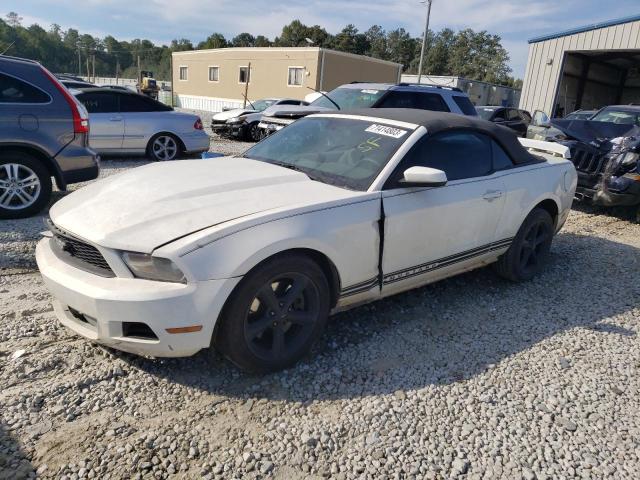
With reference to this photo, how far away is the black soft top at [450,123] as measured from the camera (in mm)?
3721

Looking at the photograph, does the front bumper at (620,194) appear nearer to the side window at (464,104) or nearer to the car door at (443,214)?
the side window at (464,104)

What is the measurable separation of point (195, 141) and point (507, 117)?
8.44 meters

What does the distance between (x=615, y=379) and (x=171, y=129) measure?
8.47 meters

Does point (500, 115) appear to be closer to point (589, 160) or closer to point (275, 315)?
point (589, 160)

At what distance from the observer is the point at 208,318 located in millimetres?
2516

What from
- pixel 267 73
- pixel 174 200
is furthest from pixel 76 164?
pixel 267 73

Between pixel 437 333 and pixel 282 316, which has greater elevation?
pixel 282 316

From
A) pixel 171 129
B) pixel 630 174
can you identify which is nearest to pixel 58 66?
pixel 171 129

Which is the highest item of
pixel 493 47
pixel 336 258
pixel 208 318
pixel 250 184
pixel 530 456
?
pixel 493 47

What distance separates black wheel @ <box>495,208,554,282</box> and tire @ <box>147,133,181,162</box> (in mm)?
6967

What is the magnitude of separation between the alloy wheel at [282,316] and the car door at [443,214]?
63 cm

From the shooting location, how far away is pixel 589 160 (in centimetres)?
754

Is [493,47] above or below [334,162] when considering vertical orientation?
above

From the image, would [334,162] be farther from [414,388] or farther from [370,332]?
[414,388]
